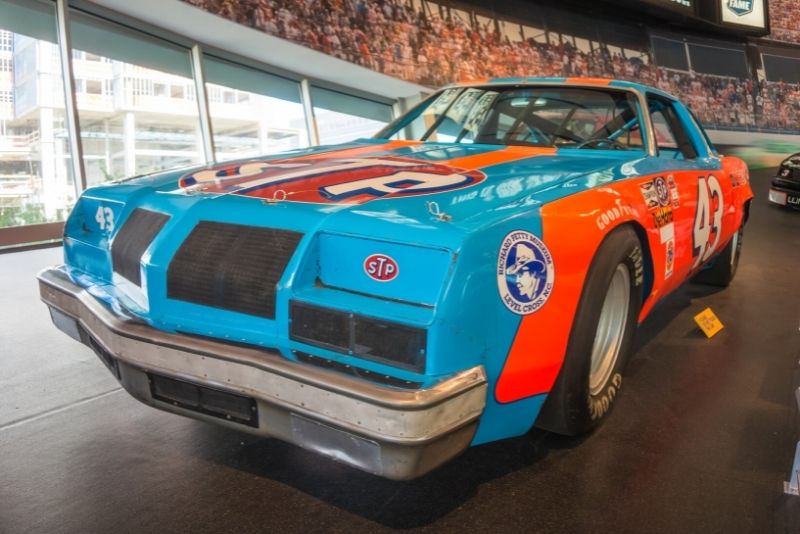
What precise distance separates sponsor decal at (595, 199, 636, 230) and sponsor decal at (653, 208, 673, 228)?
10.0 inches

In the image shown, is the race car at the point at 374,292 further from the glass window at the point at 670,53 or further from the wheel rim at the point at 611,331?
the glass window at the point at 670,53

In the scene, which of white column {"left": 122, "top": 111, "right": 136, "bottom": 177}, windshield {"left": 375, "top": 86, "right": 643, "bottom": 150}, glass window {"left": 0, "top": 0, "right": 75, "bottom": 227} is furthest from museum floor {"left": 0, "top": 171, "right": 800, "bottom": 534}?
white column {"left": 122, "top": 111, "right": 136, "bottom": 177}

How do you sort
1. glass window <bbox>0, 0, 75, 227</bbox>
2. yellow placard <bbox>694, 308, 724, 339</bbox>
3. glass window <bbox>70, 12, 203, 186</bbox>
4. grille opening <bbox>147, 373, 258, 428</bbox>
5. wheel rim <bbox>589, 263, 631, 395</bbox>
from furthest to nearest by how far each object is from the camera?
1. glass window <bbox>70, 12, 203, 186</bbox>
2. glass window <bbox>0, 0, 75, 227</bbox>
3. yellow placard <bbox>694, 308, 724, 339</bbox>
4. wheel rim <bbox>589, 263, 631, 395</bbox>
5. grille opening <bbox>147, 373, 258, 428</bbox>

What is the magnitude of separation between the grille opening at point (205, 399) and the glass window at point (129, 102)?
6024 millimetres

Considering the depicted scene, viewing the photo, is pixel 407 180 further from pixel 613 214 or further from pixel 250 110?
pixel 250 110

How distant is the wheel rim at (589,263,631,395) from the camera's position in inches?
86.2

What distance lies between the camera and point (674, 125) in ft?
11.6

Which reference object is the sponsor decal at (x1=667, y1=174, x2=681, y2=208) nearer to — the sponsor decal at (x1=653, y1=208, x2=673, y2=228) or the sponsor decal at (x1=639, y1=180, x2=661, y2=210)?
the sponsor decal at (x1=653, y1=208, x2=673, y2=228)

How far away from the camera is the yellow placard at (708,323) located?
3311mm

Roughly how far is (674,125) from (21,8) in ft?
20.5

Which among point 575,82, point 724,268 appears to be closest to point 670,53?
point 724,268

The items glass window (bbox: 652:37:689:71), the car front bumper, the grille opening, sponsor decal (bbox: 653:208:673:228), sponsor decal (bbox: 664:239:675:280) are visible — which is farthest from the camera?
glass window (bbox: 652:37:689:71)

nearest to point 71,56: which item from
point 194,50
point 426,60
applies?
point 194,50

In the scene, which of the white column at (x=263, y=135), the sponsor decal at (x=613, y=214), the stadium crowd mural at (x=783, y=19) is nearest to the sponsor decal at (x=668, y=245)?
the sponsor decal at (x=613, y=214)
